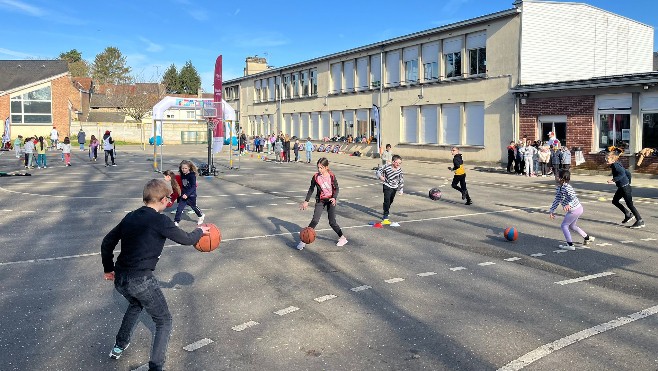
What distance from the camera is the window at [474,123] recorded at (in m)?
33.2

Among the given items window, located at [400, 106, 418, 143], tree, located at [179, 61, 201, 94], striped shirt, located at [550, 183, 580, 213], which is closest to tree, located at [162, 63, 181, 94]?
tree, located at [179, 61, 201, 94]

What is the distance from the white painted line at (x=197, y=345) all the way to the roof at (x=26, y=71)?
6715cm

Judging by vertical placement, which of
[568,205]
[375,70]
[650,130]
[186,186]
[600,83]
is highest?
[375,70]

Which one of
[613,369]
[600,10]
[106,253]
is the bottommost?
[613,369]

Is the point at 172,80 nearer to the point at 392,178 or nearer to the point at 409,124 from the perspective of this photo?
the point at 409,124

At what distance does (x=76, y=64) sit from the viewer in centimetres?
11506

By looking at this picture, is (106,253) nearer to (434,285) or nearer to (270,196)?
(434,285)

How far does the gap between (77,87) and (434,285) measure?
3495 inches

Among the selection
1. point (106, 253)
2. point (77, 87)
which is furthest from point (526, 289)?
point (77, 87)

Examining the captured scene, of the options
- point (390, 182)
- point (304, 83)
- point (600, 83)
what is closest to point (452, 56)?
point (600, 83)

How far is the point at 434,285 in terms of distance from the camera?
844cm

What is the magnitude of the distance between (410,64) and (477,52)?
21.5ft

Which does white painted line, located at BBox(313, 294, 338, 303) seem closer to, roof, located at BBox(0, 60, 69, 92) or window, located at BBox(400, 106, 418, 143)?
window, located at BBox(400, 106, 418, 143)

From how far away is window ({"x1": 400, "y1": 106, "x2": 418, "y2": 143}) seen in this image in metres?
38.9
